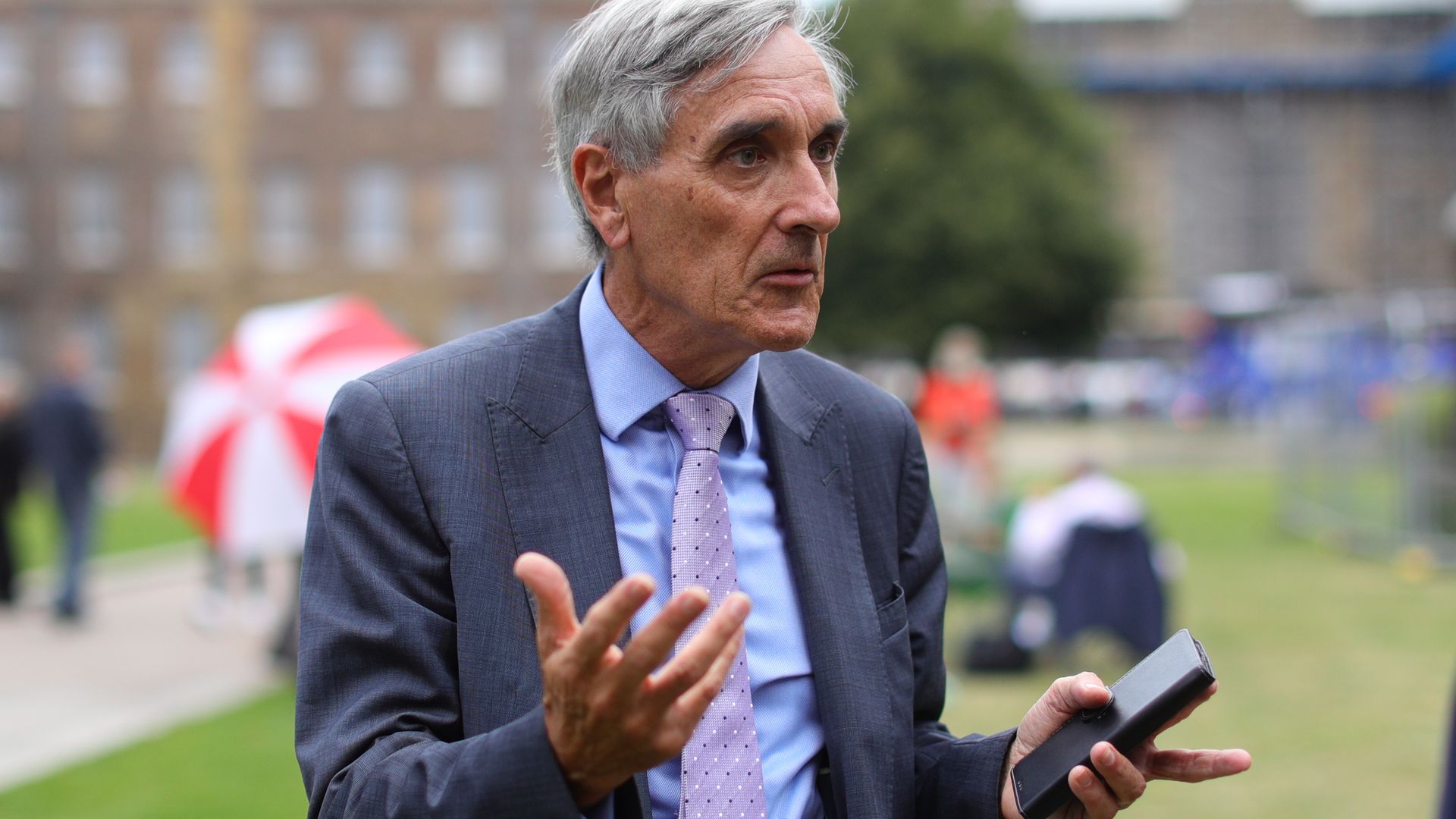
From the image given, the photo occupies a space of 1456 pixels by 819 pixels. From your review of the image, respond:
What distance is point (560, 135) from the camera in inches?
85.3

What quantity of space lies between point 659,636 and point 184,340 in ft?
131

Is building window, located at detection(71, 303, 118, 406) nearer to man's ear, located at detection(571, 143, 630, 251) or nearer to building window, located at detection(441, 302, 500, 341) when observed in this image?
building window, located at detection(441, 302, 500, 341)

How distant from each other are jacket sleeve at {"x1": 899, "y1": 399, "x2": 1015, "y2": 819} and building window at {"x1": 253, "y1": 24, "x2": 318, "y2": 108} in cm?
3867

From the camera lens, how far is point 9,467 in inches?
497

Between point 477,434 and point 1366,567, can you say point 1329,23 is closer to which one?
point 1366,567

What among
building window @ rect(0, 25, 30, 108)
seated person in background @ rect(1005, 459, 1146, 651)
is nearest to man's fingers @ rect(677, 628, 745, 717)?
seated person in background @ rect(1005, 459, 1146, 651)

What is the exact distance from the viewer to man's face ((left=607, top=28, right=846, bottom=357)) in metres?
1.96

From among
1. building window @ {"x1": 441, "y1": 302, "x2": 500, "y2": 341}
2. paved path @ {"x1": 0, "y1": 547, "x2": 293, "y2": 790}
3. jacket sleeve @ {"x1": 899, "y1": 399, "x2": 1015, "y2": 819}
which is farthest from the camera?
building window @ {"x1": 441, "y1": 302, "x2": 500, "y2": 341}

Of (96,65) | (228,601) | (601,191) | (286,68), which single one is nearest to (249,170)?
(286,68)

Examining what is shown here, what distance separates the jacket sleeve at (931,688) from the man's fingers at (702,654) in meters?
0.70

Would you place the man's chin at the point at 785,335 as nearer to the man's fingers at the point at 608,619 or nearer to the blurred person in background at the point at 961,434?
the man's fingers at the point at 608,619

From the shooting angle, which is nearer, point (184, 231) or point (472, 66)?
point (184, 231)

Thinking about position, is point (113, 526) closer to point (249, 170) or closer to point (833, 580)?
point (249, 170)

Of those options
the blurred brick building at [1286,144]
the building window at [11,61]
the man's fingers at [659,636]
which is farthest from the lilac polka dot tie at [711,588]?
the blurred brick building at [1286,144]
